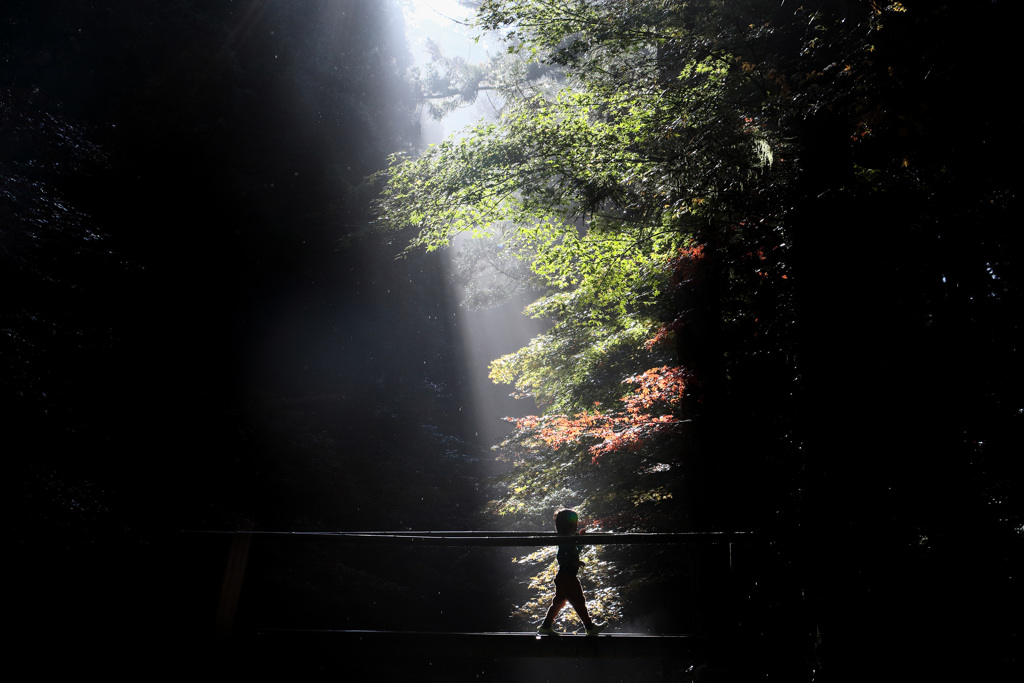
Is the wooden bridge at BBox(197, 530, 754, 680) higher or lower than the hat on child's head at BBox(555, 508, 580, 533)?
lower

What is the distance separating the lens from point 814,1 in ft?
18.7

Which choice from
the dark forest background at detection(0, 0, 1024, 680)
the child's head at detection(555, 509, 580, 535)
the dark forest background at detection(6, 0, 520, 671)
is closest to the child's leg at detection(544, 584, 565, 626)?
the child's head at detection(555, 509, 580, 535)

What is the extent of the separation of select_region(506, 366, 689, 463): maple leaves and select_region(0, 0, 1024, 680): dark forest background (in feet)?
3.19

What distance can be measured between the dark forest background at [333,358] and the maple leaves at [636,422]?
38.2 inches

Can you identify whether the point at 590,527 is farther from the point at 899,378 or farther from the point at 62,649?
the point at 62,649

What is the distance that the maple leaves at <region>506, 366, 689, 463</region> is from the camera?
7.93 metres

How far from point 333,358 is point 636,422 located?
540 inches

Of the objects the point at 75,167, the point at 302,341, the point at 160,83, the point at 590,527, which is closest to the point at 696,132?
the point at 590,527

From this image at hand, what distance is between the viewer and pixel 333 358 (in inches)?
784

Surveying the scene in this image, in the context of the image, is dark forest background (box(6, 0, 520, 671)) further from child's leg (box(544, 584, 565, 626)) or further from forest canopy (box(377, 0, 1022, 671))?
forest canopy (box(377, 0, 1022, 671))

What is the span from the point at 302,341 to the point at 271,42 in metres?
8.96

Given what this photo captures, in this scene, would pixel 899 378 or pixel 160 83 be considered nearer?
pixel 899 378

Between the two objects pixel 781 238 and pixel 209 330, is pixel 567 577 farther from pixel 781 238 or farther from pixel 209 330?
pixel 209 330

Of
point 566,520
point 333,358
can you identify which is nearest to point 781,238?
point 566,520
